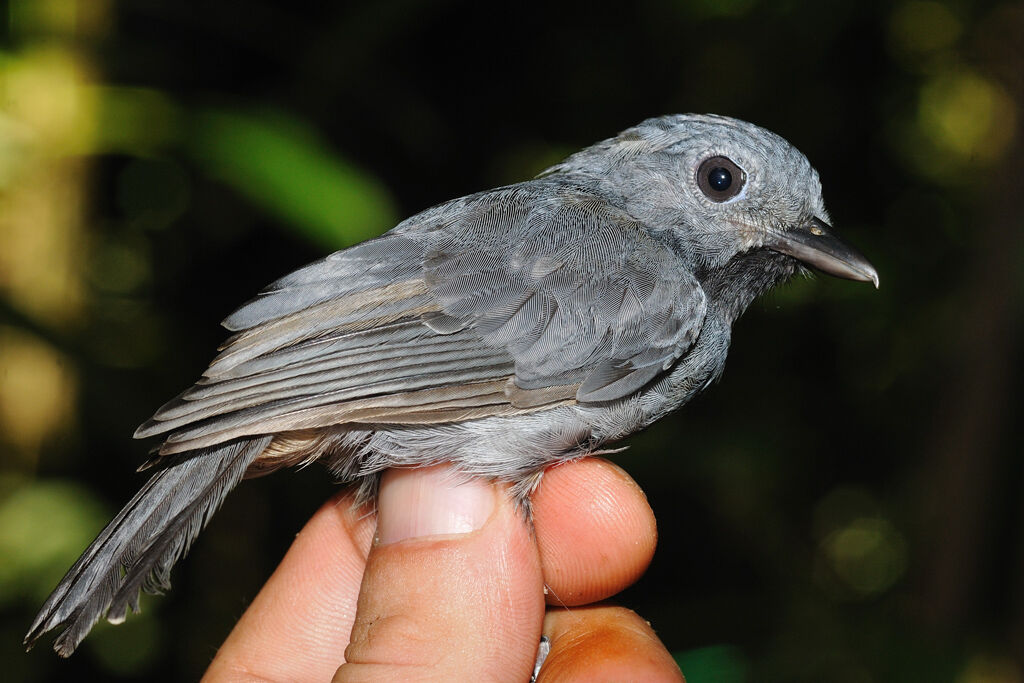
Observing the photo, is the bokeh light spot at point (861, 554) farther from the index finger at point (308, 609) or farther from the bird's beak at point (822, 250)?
the index finger at point (308, 609)

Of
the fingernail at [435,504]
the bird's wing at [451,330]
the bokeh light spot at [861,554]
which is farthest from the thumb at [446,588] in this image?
the bokeh light spot at [861,554]

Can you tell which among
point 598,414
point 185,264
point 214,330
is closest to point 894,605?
point 598,414

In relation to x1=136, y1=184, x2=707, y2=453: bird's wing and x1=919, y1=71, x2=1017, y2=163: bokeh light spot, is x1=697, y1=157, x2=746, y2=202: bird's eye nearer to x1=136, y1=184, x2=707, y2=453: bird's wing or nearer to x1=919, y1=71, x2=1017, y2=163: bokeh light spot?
x1=136, y1=184, x2=707, y2=453: bird's wing

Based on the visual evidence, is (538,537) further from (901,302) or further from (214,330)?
(901,302)

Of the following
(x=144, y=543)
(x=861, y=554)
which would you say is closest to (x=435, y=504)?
(x=144, y=543)

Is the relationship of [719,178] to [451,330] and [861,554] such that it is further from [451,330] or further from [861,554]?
[861,554]

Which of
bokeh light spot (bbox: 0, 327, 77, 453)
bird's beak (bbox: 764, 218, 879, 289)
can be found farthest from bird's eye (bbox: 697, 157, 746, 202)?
bokeh light spot (bbox: 0, 327, 77, 453)
